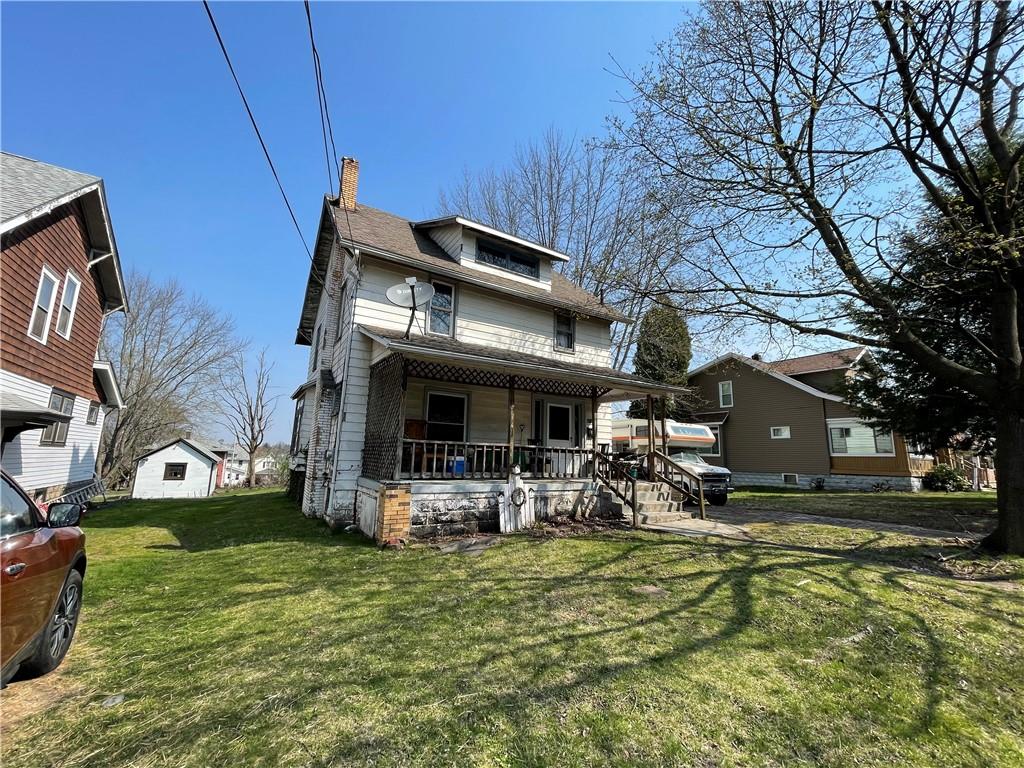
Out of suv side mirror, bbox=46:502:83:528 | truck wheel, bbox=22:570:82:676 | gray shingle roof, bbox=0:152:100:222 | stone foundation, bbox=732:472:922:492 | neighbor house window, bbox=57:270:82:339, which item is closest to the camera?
truck wheel, bbox=22:570:82:676

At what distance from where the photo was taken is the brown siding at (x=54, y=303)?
9.02 meters

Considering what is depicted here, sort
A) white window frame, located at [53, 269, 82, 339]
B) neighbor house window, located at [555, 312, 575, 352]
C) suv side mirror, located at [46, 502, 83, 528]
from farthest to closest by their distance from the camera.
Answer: neighbor house window, located at [555, 312, 575, 352] → white window frame, located at [53, 269, 82, 339] → suv side mirror, located at [46, 502, 83, 528]

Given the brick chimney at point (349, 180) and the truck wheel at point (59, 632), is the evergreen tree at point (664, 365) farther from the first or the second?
the truck wheel at point (59, 632)

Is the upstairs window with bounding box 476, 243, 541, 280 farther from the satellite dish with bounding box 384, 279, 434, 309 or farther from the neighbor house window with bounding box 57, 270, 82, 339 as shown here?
the neighbor house window with bounding box 57, 270, 82, 339

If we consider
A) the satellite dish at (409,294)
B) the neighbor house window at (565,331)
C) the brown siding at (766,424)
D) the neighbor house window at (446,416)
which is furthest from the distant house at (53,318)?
the brown siding at (766,424)

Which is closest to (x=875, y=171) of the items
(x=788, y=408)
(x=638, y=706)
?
(x=638, y=706)

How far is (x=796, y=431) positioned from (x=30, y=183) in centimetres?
2890

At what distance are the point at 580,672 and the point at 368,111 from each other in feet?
29.3

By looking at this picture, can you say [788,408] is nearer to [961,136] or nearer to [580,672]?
[961,136]

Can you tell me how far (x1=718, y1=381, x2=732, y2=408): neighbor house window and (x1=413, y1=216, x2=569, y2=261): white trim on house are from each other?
15.9 m

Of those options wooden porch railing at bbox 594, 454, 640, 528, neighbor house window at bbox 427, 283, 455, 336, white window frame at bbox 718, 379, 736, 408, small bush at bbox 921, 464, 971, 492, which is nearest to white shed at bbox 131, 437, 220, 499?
neighbor house window at bbox 427, 283, 455, 336

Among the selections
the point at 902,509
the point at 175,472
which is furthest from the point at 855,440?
the point at 175,472

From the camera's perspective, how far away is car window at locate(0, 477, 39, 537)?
2938 mm

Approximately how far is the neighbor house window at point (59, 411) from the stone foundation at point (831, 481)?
90.4ft
